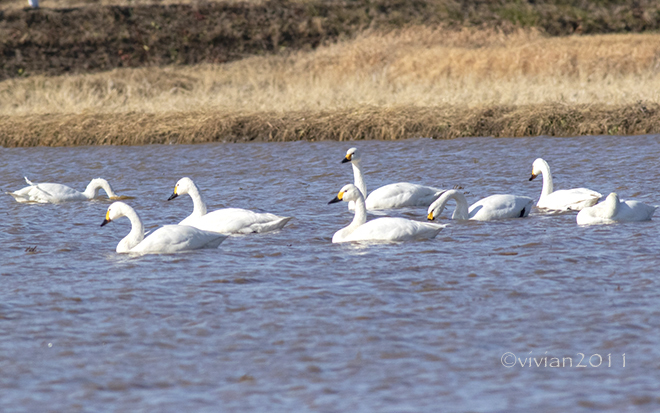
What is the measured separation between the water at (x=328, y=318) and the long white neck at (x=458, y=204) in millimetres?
317

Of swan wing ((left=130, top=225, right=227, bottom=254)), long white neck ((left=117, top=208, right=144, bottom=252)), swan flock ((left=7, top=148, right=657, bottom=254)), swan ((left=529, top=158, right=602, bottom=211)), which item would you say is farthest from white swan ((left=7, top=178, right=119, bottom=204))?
swan ((left=529, top=158, right=602, bottom=211))

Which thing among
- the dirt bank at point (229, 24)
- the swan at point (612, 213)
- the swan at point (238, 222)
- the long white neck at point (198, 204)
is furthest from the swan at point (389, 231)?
the dirt bank at point (229, 24)

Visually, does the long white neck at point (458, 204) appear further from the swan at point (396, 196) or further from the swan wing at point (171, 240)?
the swan wing at point (171, 240)

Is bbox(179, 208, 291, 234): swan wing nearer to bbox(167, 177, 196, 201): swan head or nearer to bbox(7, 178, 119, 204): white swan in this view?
bbox(167, 177, 196, 201): swan head

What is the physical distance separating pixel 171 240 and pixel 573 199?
4.78m

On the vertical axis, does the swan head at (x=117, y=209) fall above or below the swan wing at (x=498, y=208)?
above

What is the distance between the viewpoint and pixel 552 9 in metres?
40.2

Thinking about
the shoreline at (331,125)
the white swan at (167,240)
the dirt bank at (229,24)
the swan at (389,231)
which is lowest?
the shoreline at (331,125)

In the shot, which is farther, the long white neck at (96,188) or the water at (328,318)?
the long white neck at (96,188)

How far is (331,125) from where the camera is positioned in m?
19.5

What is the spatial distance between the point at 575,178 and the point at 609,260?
642 cm

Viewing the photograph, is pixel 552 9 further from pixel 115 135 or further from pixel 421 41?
pixel 115 135

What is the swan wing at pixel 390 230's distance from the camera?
937cm

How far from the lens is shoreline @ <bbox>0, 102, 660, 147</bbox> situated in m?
18.4
